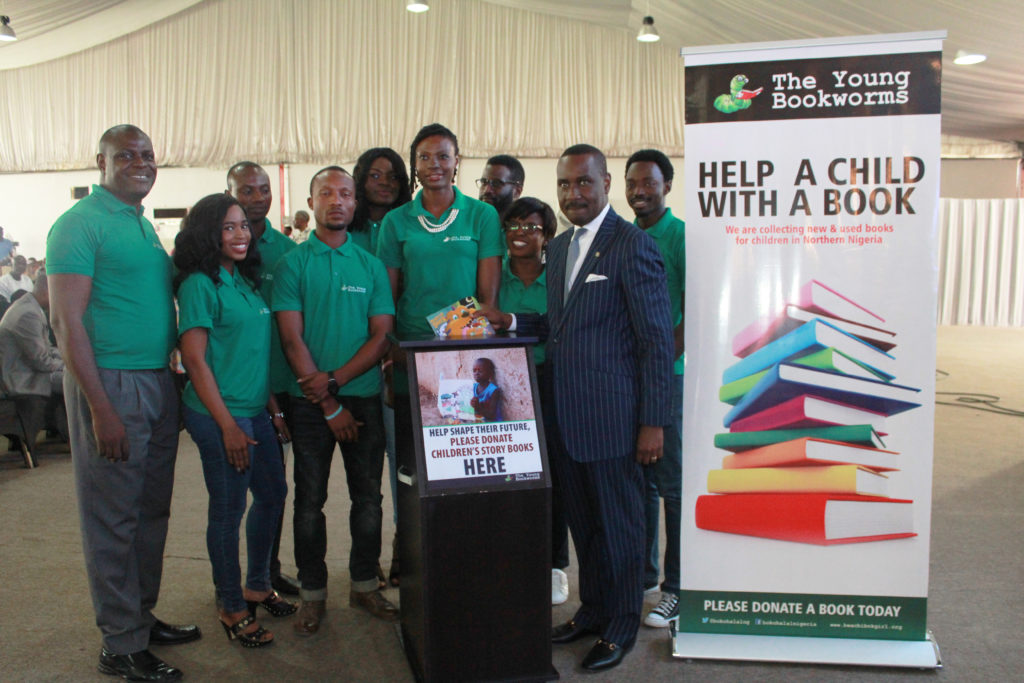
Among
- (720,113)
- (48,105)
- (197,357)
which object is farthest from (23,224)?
(720,113)

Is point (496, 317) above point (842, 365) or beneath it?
above

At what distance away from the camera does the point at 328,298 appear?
9.28 feet

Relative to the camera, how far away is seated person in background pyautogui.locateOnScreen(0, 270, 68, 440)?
17.4 feet

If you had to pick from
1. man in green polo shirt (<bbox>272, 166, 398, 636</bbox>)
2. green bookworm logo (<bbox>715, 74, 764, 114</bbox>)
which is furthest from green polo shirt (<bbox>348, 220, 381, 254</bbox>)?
green bookworm logo (<bbox>715, 74, 764, 114</bbox>)

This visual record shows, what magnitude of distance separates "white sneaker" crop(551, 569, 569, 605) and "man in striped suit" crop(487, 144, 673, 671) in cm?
46

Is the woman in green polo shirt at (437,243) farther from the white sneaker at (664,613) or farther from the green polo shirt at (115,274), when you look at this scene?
the white sneaker at (664,613)

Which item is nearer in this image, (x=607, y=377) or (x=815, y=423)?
(x=607, y=377)

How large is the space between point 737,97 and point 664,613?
1856mm

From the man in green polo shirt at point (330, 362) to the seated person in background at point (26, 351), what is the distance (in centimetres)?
339

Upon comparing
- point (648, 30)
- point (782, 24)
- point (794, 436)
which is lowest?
point (794, 436)

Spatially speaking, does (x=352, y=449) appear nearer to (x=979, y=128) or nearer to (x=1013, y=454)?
(x=1013, y=454)

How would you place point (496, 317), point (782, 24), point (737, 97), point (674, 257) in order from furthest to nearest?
point (782, 24) → point (674, 257) → point (496, 317) → point (737, 97)

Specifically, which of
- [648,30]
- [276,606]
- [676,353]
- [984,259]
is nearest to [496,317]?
[676,353]

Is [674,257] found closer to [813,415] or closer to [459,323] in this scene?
[813,415]
